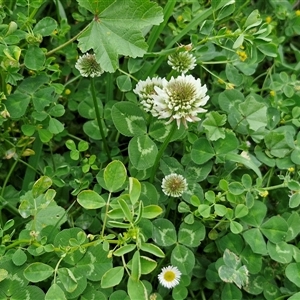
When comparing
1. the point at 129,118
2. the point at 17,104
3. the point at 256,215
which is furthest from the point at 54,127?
the point at 256,215

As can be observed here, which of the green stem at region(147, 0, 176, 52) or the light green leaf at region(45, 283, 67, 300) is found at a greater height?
the green stem at region(147, 0, 176, 52)

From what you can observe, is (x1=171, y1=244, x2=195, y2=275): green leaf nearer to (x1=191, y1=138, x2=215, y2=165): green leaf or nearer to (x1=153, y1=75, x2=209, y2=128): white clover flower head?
(x1=191, y1=138, x2=215, y2=165): green leaf

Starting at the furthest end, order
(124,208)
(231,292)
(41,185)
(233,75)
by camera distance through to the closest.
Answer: (233,75)
(231,292)
(41,185)
(124,208)

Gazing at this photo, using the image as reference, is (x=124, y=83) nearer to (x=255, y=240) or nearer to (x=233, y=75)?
(x=233, y=75)

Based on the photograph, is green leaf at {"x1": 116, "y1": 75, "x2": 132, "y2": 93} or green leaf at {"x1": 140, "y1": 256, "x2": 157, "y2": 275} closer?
green leaf at {"x1": 140, "y1": 256, "x2": 157, "y2": 275}

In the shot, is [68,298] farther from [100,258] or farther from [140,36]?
[140,36]

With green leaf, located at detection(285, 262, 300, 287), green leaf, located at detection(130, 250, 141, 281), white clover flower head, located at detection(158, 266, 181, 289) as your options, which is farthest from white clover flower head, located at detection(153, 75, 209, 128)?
green leaf, located at detection(285, 262, 300, 287)

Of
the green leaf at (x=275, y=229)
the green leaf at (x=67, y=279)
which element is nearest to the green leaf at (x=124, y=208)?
the green leaf at (x=67, y=279)

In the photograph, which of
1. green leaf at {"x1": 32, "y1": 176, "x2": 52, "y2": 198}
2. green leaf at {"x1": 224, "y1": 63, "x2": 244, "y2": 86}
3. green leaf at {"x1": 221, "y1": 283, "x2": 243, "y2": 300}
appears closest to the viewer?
green leaf at {"x1": 32, "y1": 176, "x2": 52, "y2": 198}
